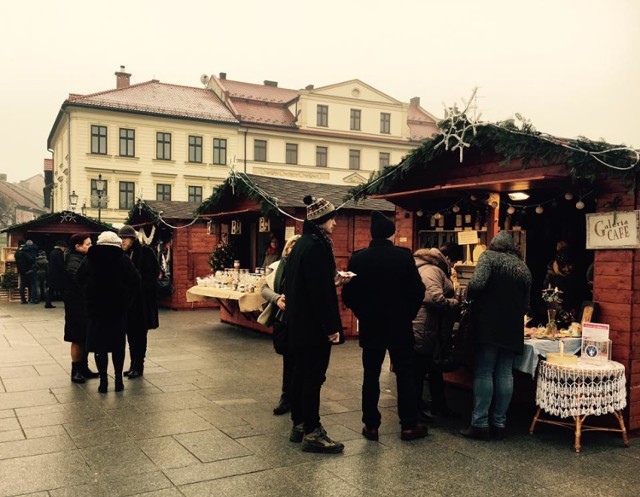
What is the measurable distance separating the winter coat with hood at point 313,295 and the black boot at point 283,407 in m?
1.33

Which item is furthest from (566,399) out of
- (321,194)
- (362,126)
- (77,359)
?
(362,126)

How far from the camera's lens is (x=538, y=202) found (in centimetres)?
812

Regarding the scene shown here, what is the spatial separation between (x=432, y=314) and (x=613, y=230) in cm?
180

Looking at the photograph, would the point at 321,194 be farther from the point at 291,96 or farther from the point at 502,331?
the point at 291,96

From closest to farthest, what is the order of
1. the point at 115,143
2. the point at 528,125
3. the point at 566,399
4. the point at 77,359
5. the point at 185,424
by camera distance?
1. the point at 566,399
2. the point at 185,424
3. the point at 528,125
4. the point at 77,359
5. the point at 115,143

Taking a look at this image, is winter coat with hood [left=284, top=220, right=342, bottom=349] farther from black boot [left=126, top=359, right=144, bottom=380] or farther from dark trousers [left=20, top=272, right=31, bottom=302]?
dark trousers [left=20, top=272, right=31, bottom=302]

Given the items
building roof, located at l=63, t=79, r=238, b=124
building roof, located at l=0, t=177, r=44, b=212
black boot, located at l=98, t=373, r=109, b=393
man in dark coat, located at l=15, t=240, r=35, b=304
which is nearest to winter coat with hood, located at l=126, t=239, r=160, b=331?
black boot, located at l=98, t=373, r=109, b=393

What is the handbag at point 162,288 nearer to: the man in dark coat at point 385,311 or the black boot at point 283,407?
the black boot at point 283,407

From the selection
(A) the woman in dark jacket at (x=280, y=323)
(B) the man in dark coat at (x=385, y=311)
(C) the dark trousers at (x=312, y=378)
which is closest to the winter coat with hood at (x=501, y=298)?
(B) the man in dark coat at (x=385, y=311)

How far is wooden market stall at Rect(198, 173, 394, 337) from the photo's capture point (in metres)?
11.9

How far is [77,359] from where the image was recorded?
7.64 meters

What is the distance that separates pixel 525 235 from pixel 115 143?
31911 millimetres

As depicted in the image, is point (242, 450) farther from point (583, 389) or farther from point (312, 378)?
point (583, 389)

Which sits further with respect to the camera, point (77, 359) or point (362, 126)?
point (362, 126)
